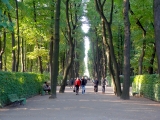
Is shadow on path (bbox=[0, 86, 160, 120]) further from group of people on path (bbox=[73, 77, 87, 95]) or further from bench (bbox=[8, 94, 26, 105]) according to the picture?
group of people on path (bbox=[73, 77, 87, 95])

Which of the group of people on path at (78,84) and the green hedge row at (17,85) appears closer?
the green hedge row at (17,85)

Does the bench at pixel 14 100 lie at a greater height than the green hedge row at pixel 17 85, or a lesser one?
lesser

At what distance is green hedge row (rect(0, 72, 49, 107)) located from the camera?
15591mm

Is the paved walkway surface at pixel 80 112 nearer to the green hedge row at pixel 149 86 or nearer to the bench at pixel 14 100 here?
the bench at pixel 14 100

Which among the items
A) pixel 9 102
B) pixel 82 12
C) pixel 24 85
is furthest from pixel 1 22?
pixel 82 12

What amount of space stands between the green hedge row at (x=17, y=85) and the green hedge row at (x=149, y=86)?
957cm

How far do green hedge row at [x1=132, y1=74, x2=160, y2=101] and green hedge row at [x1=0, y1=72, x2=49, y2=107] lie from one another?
957 cm

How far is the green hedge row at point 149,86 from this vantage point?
758 inches

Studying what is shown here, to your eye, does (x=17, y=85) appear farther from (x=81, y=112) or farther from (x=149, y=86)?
(x=149, y=86)

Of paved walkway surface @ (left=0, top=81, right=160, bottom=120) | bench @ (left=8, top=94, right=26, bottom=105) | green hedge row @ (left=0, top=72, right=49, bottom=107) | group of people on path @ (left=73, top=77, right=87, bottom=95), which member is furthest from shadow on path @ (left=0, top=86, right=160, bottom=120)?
group of people on path @ (left=73, top=77, right=87, bottom=95)

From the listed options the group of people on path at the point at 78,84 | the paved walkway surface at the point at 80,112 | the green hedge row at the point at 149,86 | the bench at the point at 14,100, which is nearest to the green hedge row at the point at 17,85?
the bench at the point at 14,100

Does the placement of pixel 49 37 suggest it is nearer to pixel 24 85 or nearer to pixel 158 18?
pixel 24 85

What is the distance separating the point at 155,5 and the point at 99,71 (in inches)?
1906

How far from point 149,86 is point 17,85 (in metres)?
10.2
